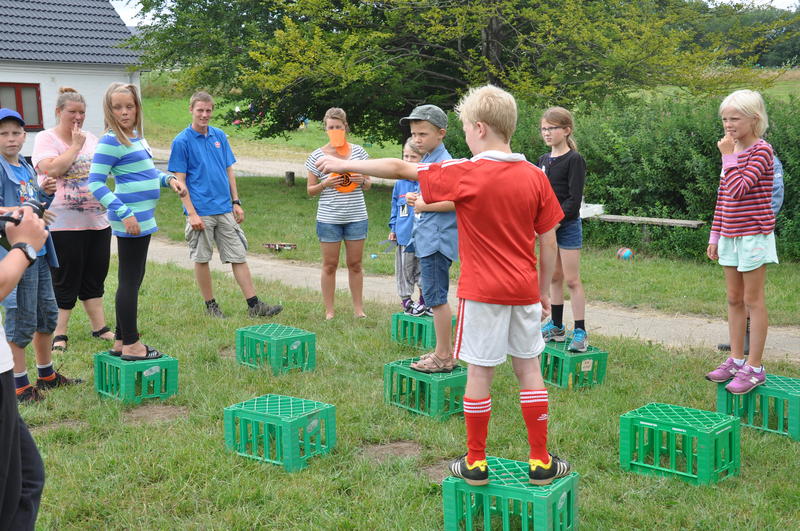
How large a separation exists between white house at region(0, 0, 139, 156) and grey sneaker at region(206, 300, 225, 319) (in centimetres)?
1719

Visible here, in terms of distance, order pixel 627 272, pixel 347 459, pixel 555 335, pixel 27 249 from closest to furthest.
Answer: pixel 27 249
pixel 347 459
pixel 555 335
pixel 627 272

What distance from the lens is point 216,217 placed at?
7641 mm

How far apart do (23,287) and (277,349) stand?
1790mm

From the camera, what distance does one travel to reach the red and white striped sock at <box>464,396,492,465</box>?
11.2 feet

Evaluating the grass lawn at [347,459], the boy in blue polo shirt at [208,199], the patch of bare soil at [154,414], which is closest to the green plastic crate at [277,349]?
the grass lawn at [347,459]

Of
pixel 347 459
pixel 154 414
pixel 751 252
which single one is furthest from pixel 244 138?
pixel 347 459

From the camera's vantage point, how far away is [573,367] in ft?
17.7

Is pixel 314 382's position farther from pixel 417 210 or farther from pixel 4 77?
pixel 4 77

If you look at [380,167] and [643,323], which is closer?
[380,167]

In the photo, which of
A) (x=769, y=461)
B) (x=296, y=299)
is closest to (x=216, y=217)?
(x=296, y=299)

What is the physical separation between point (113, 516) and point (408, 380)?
2.09 m

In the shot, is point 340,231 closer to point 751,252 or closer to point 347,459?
point 347,459

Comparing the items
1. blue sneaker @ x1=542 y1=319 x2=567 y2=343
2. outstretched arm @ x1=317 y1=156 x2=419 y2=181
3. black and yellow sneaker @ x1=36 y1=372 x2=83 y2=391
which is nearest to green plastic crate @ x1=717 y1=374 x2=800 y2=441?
blue sneaker @ x1=542 y1=319 x2=567 y2=343

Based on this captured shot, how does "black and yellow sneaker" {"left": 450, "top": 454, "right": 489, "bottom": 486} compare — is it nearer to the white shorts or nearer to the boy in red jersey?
the boy in red jersey
